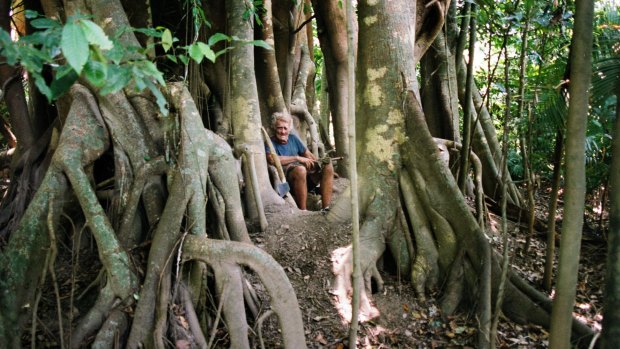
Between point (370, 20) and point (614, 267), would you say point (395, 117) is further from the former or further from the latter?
point (614, 267)

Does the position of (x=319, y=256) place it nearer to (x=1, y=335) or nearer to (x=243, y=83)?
(x=243, y=83)

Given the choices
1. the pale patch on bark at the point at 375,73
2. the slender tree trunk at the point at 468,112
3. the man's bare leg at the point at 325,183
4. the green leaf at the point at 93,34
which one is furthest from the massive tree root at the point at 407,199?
the green leaf at the point at 93,34

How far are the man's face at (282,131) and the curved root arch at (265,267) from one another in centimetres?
315

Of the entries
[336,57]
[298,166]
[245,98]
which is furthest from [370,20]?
[336,57]

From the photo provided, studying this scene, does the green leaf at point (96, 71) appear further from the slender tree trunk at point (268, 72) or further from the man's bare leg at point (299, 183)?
the slender tree trunk at point (268, 72)

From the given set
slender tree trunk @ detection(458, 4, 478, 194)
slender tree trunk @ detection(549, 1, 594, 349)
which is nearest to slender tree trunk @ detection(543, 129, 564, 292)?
slender tree trunk @ detection(458, 4, 478, 194)

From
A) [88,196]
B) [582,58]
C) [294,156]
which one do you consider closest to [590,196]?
[294,156]

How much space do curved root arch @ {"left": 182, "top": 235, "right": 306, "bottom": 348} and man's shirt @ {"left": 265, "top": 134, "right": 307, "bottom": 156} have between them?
10.3ft

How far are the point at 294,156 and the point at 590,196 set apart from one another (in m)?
4.00

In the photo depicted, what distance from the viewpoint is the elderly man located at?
6020 millimetres

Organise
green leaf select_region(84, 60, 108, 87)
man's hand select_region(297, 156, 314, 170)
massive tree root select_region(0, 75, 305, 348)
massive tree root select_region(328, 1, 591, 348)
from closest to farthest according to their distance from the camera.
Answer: green leaf select_region(84, 60, 108, 87) → massive tree root select_region(0, 75, 305, 348) → massive tree root select_region(328, 1, 591, 348) → man's hand select_region(297, 156, 314, 170)

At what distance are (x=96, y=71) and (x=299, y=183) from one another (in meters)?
4.48

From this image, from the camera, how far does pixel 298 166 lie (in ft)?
19.7

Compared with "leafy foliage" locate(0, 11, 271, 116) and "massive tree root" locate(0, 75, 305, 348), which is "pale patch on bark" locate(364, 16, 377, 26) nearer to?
"massive tree root" locate(0, 75, 305, 348)
